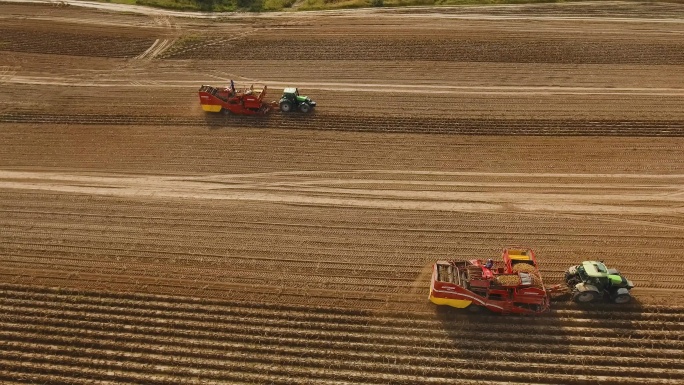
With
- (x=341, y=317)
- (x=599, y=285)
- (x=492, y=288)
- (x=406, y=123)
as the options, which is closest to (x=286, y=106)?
(x=406, y=123)

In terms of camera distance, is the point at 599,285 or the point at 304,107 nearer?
the point at 599,285

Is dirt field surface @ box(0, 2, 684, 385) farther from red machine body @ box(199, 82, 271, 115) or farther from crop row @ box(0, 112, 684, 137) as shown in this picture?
red machine body @ box(199, 82, 271, 115)

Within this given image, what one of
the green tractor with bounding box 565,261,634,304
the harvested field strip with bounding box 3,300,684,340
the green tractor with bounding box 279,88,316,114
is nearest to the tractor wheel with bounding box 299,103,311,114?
the green tractor with bounding box 279,88,316,114

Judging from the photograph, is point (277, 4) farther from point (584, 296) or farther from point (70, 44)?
point (584, 296)

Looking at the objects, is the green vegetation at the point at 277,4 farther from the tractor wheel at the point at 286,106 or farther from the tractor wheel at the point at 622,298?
the tractor wheel at the point at 622,298

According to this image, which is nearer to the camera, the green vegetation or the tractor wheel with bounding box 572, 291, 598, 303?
the tractor wheel with bounding box 572, 291, 598, 303

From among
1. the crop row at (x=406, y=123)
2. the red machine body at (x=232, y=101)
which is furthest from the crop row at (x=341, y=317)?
the red machine body at (x=232, y=101)

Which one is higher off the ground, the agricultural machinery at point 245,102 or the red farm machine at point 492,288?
the agricultural machinery at point 245,102
